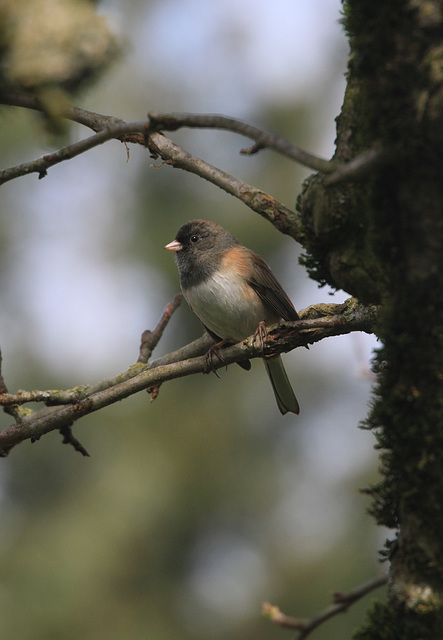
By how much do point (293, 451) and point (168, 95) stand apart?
19.1 feet

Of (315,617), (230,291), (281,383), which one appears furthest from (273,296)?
(315,617)

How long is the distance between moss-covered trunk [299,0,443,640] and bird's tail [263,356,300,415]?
271cm

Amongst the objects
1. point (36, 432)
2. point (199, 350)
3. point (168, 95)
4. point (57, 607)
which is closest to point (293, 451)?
point (57, 607)

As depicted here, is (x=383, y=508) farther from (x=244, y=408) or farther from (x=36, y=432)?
(x=244, y=408)

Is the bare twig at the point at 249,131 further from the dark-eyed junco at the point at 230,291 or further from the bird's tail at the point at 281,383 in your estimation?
the bird's tail at the point at 281,383

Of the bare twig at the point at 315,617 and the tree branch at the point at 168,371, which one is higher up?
the tree branch at the point at 168,371

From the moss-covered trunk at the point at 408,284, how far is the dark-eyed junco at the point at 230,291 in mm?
2402

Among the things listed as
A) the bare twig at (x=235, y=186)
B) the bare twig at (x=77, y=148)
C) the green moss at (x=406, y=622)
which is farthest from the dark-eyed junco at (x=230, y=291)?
the green moss at (x=406, y=622)

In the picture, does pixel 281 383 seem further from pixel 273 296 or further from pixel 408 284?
pixel 408 284

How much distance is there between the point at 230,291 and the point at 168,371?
1433mm

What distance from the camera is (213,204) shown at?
31.0 ft

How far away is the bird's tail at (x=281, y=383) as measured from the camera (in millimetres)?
4207

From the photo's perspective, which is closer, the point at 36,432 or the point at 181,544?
the point at 36,432

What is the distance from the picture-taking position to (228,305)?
3.93 m
